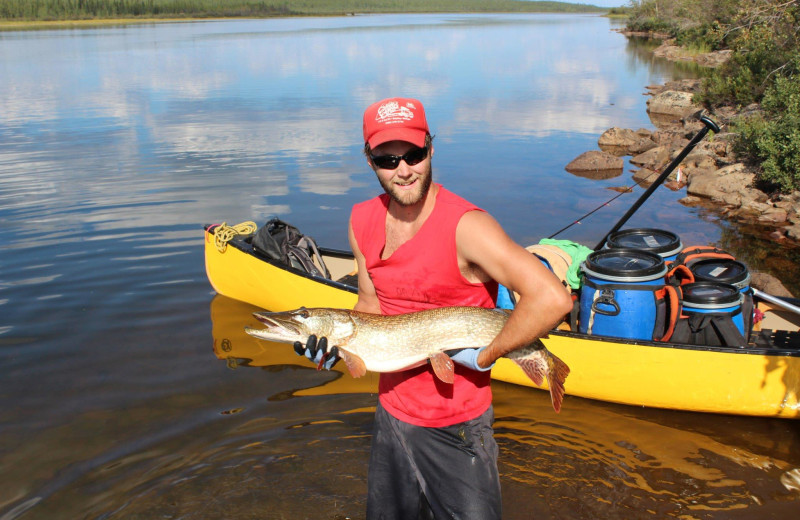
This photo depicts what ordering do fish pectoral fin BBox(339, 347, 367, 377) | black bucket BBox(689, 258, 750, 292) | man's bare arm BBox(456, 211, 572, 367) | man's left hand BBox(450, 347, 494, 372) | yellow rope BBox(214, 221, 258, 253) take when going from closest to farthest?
1. man's bare arm BBox(456, 211, 572, 367)
2. man's left hand BBox(450, 347, 494, 372)
3. fish pectoral fin BBox(339, 347, 367, 377)
4. black bucket BBox(689, 258, 750, 292)
5. yellow rope BBox(214, 221, 258, 253)

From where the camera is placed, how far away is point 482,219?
2967 mm

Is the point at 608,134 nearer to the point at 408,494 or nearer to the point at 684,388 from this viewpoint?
the point at 684,388

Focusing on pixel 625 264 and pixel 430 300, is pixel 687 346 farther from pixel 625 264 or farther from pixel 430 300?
pixel 430 300

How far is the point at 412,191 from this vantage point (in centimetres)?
312

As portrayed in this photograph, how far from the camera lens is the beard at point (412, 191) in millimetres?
3121

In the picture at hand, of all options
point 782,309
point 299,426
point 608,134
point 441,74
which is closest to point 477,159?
point 608,134

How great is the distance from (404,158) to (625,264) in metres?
4.09

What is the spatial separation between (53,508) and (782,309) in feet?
23.7

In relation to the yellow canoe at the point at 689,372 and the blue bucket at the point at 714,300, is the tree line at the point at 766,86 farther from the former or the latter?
the blue bucket at the point at 714,300

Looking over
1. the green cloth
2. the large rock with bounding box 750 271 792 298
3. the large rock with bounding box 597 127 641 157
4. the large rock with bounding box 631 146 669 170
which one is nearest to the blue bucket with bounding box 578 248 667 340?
the green cloth

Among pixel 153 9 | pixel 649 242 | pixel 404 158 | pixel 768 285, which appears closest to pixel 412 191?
pixel 404 158

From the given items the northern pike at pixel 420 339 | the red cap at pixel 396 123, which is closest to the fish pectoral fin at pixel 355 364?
the northern pike at pixel 420 339

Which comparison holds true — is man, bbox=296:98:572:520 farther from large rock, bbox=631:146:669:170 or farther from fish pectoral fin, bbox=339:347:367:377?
large rock, bbox=631:146:669:170

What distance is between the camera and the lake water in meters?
5.60
